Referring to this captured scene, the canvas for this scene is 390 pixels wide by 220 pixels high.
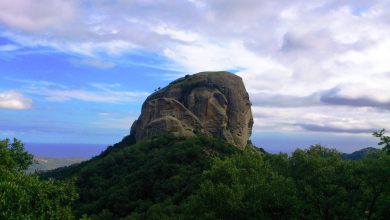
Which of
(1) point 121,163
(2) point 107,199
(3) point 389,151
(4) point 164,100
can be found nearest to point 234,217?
(3) point 389,151

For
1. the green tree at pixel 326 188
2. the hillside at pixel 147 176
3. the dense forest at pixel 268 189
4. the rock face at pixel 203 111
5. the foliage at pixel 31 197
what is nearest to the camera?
the foliage at pixel 31 197

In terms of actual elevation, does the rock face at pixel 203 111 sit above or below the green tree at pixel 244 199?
above

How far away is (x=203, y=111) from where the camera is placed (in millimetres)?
106000

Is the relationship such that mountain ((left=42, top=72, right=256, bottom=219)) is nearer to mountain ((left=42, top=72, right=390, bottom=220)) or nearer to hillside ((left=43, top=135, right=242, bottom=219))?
hillside ((left=43, top=135, right=242, bottom=219))

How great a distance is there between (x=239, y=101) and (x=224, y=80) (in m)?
7.18

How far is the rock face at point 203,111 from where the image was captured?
103m

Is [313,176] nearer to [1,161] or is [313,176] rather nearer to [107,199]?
[1,161]

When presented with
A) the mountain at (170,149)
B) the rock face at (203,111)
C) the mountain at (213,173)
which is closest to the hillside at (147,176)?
the mountain at (170,149)

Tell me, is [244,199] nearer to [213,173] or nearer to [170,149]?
[213,173]

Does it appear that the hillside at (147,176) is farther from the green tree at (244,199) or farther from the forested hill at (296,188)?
the green tree at (244,199)

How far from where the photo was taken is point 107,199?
77375 mm

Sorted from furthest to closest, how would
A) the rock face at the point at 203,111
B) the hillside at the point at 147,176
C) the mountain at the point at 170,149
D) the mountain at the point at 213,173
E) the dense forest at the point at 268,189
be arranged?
the rock face at the point at 203,111 → the mountain at the point at 170,149 → the hillside at the point at 147,176 → the mountain at the point at 213,173 → the dense forest at the point at 268,189

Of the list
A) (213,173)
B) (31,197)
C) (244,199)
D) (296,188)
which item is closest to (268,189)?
(296,188)

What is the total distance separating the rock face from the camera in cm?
10306
